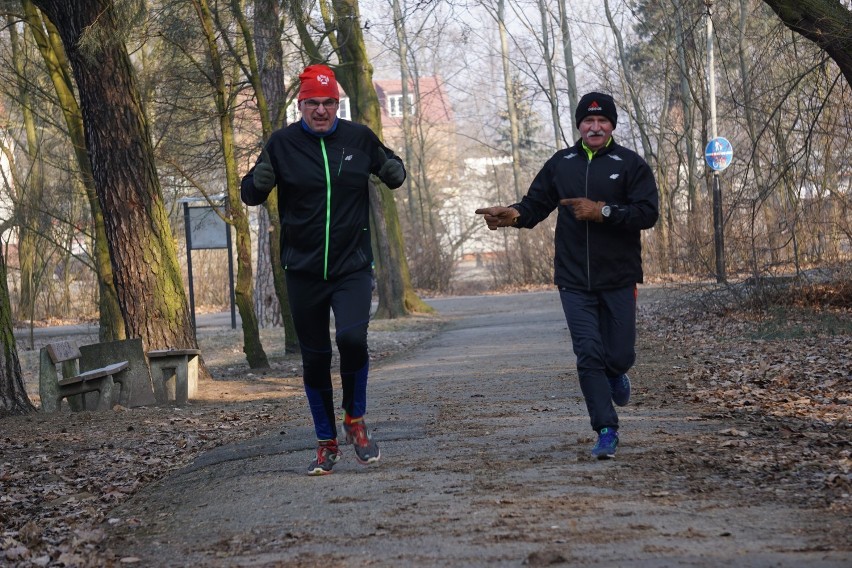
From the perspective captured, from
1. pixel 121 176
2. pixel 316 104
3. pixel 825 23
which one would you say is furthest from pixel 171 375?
pixel 825 23

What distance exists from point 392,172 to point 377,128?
19.6 m

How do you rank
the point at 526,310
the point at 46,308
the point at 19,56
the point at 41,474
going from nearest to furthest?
1. the point at 41,474
2. the point at 19,56
3. the point at 526,310
4. the point at 46,308

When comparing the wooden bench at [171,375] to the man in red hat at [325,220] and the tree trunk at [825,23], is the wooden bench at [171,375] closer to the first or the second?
the man in red hat at [325,220]

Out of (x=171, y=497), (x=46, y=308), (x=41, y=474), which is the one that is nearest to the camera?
(x=171, y=497)

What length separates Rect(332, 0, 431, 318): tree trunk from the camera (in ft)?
84.4

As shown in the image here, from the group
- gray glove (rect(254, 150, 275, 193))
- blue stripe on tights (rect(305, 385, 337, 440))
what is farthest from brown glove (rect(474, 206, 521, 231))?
blue stripe on tights (rect(305, 385, 337, 440))

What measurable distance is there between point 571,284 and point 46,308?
3614cm

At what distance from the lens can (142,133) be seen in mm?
13891

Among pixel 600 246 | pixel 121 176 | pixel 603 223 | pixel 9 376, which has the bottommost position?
pixel 9 376

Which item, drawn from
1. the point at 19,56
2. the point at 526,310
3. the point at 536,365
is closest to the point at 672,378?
the point at 536,365

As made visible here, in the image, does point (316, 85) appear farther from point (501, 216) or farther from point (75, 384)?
point (75, 384)

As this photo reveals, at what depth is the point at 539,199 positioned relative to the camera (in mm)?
7449

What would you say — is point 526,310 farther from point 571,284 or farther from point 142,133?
point 571,284

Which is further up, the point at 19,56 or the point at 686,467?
the point at 19,56
